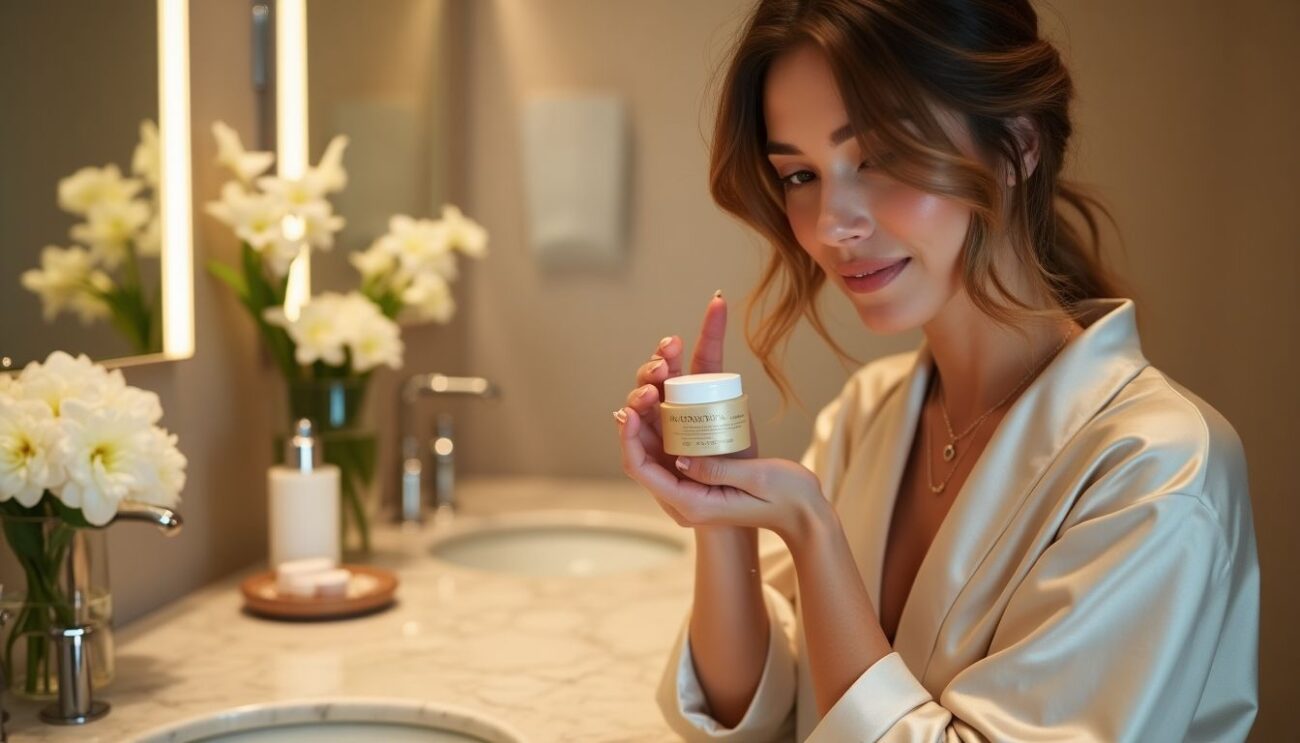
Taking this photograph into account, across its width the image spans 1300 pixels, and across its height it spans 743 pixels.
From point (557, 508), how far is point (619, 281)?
0.46 metres

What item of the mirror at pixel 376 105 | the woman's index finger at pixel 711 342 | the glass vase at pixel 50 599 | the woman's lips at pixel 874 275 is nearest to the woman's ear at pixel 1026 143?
the woman's lips at pixel 874 275

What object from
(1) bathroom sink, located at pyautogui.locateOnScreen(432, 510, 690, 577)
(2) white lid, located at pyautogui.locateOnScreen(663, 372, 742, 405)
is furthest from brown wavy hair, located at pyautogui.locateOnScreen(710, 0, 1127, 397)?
(1) bathroom sink, located at pyautogui.locateOnScreen(432, 510, 690, 577)

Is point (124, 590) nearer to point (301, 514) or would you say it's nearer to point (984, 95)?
point (301, 514)

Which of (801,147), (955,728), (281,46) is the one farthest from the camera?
(281,46)

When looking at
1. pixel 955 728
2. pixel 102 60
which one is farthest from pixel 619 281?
pixel 955 728

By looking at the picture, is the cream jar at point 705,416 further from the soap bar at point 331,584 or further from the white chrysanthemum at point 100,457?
the soap bar at point 331,584

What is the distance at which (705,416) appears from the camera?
112 cm

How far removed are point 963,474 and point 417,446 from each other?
111 cm

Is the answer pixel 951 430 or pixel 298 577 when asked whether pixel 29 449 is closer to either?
pixel 298 577

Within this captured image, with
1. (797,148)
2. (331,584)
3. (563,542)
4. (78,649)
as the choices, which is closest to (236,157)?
(331,584)

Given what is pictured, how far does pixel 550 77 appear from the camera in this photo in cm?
239

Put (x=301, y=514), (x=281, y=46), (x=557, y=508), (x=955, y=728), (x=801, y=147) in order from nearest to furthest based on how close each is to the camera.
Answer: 1. (x=955, y=728)
2. (x=801, y=147)
3. (x=301, y=514)
4. (x=281, y=46)
5. (x=557, y=508)

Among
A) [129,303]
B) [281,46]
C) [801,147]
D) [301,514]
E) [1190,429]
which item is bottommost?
[301,514]

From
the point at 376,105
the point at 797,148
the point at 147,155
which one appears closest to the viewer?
the point at 797,148
